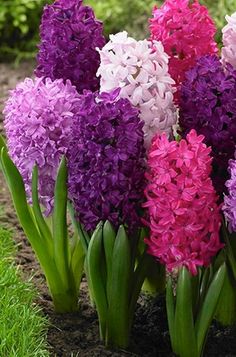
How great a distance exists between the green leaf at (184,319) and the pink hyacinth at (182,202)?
4cm

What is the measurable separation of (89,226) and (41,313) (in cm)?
57

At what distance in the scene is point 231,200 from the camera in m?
2.56

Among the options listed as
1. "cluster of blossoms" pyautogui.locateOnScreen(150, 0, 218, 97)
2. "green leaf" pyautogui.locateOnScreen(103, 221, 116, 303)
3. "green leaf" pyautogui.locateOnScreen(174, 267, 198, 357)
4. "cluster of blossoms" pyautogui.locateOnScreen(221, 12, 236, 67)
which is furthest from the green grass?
"cluster of blossoms" pyautogui.locateOnScreen(221, 12, 236, 67)

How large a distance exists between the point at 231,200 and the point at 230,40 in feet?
1.91

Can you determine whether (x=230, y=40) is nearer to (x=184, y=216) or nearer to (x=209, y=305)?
(x=184, y=216)

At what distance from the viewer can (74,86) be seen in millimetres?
2896

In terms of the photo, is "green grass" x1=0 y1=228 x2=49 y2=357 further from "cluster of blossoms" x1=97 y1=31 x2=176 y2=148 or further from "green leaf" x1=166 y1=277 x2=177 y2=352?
"cluster of blossoms" x1=97 y1=31 x2=176 y2=148

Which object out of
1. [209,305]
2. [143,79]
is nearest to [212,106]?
[143,79]

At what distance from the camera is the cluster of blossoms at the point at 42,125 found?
275 centimetres

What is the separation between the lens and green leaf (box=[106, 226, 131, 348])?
264cm

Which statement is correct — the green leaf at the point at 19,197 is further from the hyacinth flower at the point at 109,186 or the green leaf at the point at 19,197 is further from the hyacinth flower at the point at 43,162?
the hyacinth flower at the point at 109,186

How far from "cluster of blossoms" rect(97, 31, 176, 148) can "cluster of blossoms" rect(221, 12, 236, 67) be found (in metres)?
0.26

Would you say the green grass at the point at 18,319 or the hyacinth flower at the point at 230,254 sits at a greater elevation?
the hyacinth flower at the point at 230,254

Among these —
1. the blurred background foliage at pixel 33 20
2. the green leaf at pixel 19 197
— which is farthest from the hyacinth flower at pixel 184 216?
the blurred background foliage at pixel 33 20
